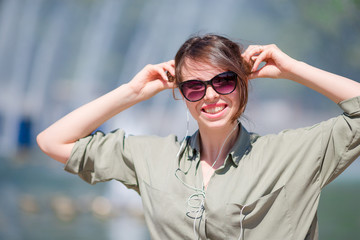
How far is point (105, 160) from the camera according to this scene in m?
2.26

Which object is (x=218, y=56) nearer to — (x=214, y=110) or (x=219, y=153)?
(x=214, y=110)

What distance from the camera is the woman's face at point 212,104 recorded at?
2.07 m

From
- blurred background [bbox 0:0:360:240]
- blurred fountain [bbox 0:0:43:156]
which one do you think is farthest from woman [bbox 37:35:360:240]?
blurred fountain [bbox 0:0:43:156]

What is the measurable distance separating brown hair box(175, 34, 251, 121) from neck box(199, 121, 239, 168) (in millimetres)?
85

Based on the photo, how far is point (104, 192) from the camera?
8266mm

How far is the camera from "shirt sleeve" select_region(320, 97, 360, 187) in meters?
1.93

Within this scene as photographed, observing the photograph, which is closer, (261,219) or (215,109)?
(261,219)

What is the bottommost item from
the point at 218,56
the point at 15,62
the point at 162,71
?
the point at 15,62

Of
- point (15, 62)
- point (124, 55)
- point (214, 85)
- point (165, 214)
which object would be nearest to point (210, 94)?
point (214, 85)

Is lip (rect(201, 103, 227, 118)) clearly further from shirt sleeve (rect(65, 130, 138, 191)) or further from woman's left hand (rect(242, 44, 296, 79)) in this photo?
shirt sleeve (rect(65, 130, 138, 191))

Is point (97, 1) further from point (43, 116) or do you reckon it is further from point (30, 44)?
point (43, 116)

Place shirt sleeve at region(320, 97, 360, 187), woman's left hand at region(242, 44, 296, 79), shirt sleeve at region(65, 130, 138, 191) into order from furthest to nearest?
1. shirt sleeve at region(65, 130, 138, 191)
2. woman's left hand at region(242, 44, 296, 79)
3. shirt sleeve at region(320, 97, 360, 187)

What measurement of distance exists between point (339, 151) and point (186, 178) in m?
0.68

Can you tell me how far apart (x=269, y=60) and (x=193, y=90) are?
1.43 ft
